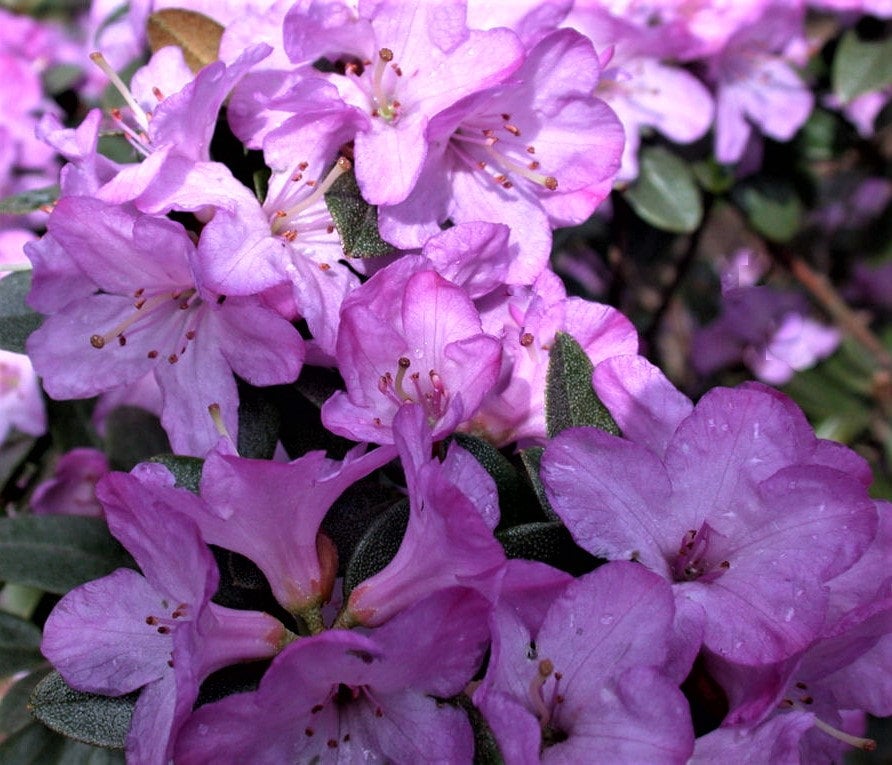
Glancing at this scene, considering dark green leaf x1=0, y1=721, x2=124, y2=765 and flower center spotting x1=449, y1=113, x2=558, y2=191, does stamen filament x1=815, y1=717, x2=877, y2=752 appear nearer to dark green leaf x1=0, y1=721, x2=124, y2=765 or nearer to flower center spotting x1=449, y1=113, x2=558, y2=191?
flower center spotting x1=449, y1=113, x2=558, y2=191

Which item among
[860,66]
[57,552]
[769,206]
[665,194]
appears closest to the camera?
[57,552]

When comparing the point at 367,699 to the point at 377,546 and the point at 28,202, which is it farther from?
the point at 28,202

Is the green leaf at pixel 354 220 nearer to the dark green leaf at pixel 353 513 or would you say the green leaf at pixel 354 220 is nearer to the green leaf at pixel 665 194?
the dark green leaf at pixel 353 513

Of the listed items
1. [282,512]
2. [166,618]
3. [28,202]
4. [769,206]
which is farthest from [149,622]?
[769,206]

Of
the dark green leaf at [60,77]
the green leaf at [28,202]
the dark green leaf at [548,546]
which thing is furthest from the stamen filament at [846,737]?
the dark green leaf at [60,77]

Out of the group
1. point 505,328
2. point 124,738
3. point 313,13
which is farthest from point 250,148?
point 124,738

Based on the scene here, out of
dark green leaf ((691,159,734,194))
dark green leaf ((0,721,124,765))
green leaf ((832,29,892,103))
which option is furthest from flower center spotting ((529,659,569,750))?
green leaf ((832,29,892,103))

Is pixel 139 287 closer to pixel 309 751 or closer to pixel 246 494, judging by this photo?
pixel 246 494
